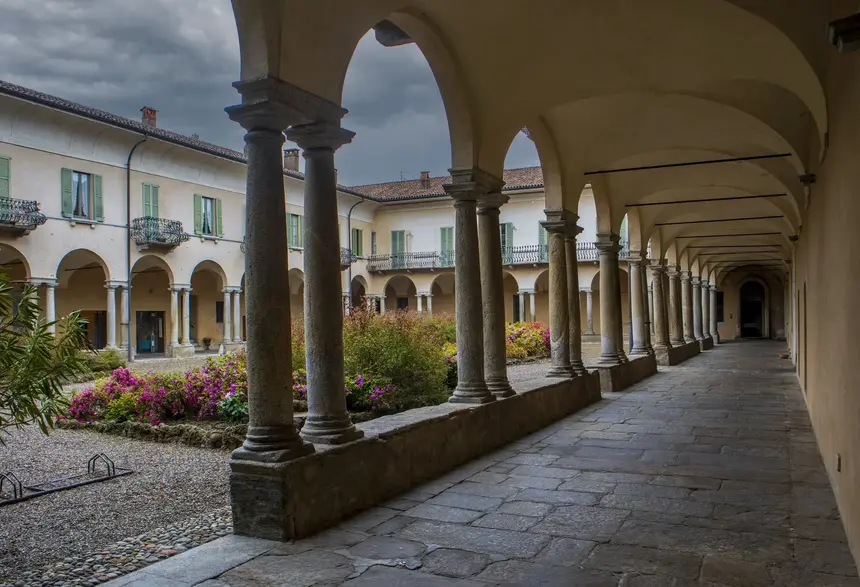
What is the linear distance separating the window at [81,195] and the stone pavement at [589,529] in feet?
60.4

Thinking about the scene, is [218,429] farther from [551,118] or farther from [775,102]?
[775,102]

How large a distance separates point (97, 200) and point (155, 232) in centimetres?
211

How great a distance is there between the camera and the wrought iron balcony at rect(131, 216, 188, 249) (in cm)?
2347

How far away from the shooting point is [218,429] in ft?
29.7

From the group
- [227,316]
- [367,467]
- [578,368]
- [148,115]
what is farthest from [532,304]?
[367,467]

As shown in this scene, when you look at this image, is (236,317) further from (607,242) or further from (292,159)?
(607,242)

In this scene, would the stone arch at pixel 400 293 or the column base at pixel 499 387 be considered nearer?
the column base at pixel 499 387

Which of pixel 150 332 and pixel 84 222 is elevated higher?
pixel 84 222

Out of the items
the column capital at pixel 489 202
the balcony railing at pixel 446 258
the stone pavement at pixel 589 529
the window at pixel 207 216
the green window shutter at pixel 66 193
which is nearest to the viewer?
the stone pavement at pixel 589 529

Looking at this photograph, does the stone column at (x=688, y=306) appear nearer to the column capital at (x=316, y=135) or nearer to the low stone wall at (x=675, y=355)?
the low stone wall at (x=675, y=355)

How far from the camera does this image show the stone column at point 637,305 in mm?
16297

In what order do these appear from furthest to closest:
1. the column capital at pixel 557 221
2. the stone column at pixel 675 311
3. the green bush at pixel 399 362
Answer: the stone column at pixel 675 311 → the green bush at pixel 399 362 → the column capital at pixel 557 221

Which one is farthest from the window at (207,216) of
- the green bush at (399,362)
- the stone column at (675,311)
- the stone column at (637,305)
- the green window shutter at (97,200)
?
the green bush at (399,362)

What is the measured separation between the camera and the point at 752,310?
39.8 meters
